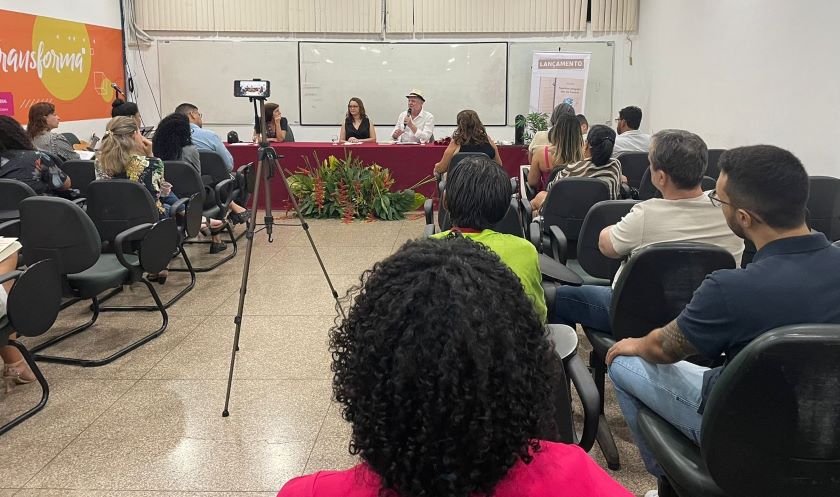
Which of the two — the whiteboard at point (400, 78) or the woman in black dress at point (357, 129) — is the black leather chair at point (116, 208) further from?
the whiteboard at point (400, 78)

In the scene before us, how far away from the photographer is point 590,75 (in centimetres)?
951

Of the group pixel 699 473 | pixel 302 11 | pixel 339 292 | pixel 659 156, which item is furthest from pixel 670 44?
pixel 699 473

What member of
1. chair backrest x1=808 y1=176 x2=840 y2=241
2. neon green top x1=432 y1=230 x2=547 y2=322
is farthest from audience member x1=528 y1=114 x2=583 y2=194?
neon green top x1=432 y1=230 x2=547 y2=322

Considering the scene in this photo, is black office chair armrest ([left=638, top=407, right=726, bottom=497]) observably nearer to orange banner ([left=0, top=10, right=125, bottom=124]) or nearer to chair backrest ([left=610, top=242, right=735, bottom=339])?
chair backrest ([left=610, top=242, right=735, bottom=339])

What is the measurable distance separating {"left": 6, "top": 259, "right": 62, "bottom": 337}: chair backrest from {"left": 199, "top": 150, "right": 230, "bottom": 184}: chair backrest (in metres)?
2.83

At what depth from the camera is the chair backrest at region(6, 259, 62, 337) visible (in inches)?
108

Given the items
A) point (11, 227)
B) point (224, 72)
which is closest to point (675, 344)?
point (11, 227)

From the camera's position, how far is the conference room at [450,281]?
83 centimetres

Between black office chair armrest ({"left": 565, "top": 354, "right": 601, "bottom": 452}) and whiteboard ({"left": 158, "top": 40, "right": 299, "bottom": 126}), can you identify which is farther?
whiteboard ({"left": 158, "top": 40, "right": 299, "bottom": 126})

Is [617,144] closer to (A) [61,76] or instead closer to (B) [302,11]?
(B) [302,11]

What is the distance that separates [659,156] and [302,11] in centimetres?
794

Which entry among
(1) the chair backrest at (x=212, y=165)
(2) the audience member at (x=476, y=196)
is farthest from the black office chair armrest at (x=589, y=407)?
(1) the chair backrest at (x=212, y=165)

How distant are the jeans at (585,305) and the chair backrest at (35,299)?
2.11m

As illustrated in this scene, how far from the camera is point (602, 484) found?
87 cm
